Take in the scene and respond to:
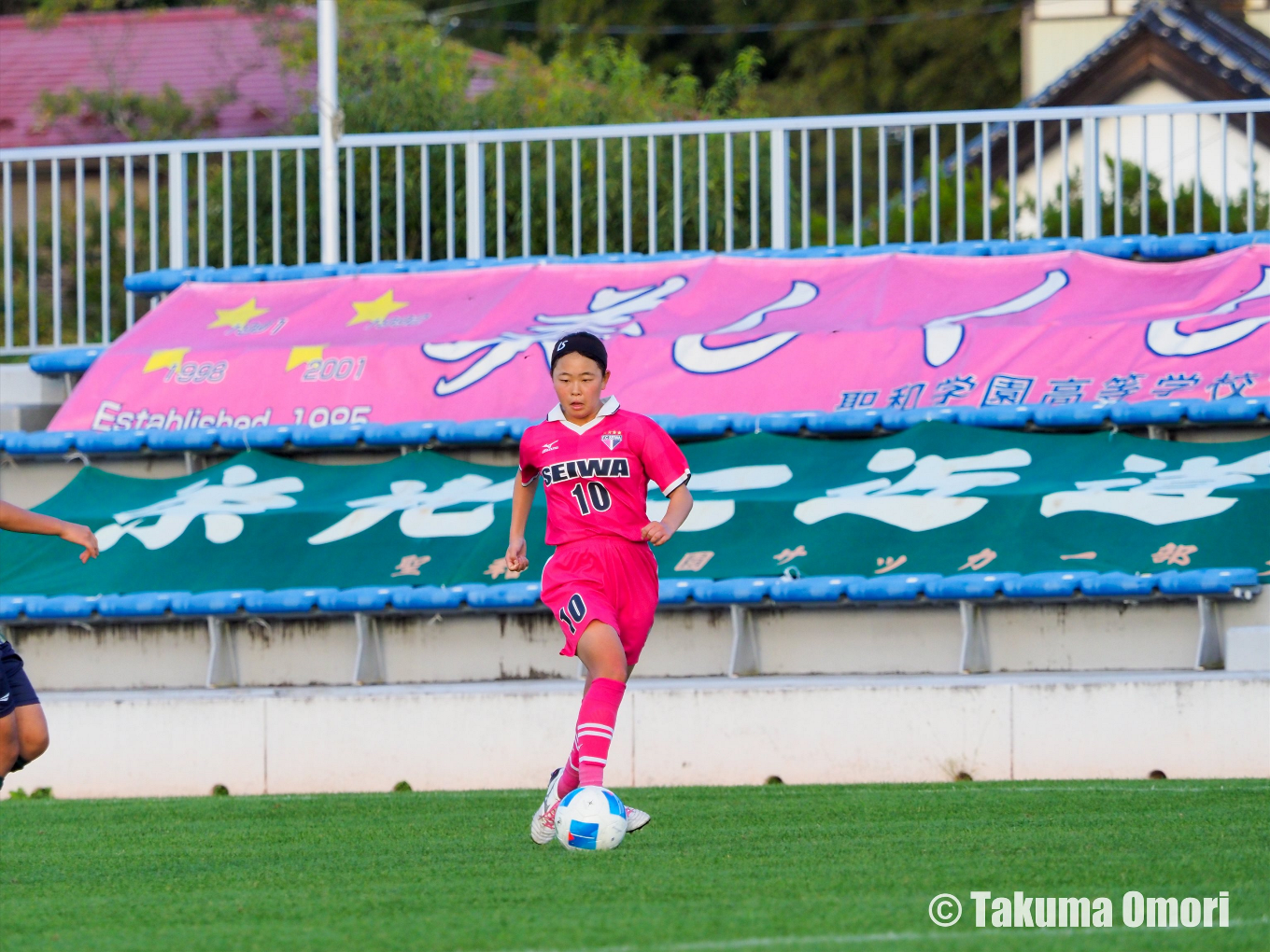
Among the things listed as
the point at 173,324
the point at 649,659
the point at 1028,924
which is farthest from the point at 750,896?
the point at 173,324

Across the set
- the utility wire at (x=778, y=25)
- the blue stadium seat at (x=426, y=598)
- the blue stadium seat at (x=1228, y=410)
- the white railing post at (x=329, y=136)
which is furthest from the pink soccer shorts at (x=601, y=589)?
the utility wire at (x=778, y=25)

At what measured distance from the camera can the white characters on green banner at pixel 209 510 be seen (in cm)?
1088

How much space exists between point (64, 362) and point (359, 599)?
14.0 feet

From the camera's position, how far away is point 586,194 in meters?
18.6

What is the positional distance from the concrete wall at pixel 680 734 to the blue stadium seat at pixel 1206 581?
1.45 ft

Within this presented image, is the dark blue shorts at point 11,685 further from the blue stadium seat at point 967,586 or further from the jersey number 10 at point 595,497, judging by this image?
the blue stadium seat at point 967,586

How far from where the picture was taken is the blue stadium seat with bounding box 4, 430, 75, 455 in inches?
461

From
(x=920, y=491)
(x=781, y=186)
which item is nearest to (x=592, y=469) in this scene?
(x=920, y=491)

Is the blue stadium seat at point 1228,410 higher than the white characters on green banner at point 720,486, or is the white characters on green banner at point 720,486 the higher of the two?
the blue stadium seat at point 1228,410

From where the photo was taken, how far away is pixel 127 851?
6559 mm

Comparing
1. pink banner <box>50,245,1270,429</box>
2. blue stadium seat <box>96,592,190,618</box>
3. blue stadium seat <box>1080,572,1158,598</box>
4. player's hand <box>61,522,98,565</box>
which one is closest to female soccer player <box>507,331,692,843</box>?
player's hand <box>61,522,98,565</box>

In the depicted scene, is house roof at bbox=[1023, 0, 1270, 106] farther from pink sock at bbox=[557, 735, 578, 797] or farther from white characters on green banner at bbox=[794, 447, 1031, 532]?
pink sock at bbox=[557, 735, 578, 797]

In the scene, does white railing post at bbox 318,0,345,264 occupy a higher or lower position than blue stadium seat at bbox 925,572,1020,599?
higher

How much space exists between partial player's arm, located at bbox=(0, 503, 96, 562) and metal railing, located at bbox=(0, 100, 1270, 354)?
7.30 metres
